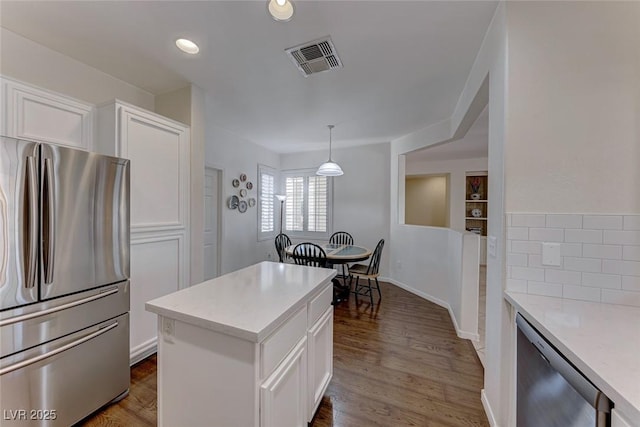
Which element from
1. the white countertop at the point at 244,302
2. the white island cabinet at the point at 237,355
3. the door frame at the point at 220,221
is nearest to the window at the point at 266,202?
the door frame at the point at 220,221

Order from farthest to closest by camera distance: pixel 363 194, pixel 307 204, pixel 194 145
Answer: pixel 307 204
pixel 363 194
pixel 194 145

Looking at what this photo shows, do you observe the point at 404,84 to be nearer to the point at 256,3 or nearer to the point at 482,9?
the point at 482,9

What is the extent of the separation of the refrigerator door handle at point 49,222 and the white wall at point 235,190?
226 cm

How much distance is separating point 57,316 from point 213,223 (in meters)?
2.67

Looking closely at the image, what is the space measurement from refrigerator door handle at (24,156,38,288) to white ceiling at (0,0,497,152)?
1.14 meters

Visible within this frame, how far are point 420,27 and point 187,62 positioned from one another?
6.34 ft

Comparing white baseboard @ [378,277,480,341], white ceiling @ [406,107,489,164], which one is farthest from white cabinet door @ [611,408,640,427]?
white ceiling @ [406,107,489,164]

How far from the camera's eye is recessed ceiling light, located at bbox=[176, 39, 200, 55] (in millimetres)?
1880

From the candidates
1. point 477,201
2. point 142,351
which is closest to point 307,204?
point 142,351

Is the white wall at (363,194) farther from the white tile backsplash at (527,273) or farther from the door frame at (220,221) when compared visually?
the white tile backsplash at (527,273)

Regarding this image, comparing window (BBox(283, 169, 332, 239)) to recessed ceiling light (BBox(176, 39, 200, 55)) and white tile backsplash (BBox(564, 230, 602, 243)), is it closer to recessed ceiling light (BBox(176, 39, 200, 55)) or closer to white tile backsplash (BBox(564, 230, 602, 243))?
recessed ceiling light (BBox(176, 39, 200, 55))

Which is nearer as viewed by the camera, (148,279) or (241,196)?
(148,279)

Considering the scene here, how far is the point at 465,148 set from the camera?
4.70 meters

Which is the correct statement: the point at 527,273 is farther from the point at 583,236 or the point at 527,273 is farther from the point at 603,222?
the point at 603,222
